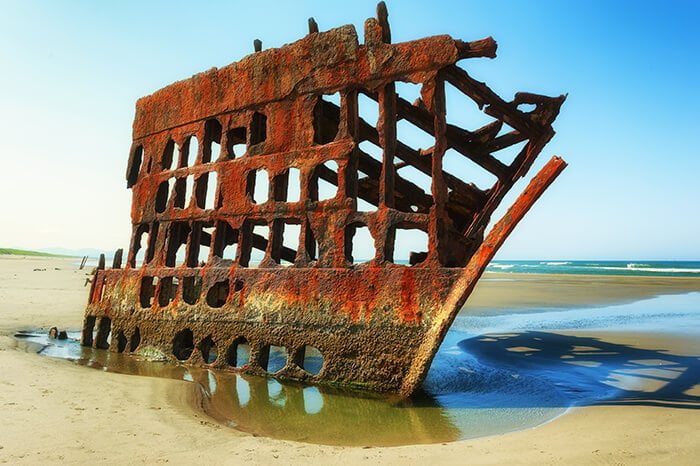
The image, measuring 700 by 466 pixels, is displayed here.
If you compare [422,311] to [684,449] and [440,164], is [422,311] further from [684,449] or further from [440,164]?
[684,449]

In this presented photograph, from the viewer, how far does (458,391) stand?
452 cm

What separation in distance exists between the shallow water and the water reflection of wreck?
0.31 metres

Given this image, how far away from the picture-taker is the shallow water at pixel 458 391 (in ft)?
11.1

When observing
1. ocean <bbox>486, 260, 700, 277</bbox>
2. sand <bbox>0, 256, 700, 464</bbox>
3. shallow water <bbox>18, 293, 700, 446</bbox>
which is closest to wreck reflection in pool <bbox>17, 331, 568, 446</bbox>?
shallow water <bbox>18, 293, 700, 446</bbox>

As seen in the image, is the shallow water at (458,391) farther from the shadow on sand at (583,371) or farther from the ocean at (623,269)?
the ocean at (623,269)

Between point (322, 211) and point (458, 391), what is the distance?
7.41ft

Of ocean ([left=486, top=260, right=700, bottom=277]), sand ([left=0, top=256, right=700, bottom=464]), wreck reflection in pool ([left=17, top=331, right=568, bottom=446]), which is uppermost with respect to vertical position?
ocean ([left=486, top=260, right=700, bottom=277])

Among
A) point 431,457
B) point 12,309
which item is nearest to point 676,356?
point 431,457

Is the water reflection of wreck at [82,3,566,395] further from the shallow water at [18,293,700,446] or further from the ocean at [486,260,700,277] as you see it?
the ocean at [486,260,700,277]

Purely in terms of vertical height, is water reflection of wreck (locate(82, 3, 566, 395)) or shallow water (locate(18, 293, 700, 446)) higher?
water reflection of wreck (locate(82, 3, 566, 395))

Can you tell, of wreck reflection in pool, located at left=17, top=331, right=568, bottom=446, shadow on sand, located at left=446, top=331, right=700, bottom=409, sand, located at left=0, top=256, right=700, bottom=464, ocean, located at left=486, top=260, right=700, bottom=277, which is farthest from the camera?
ocean, located at left=486, top=260, right=700, bottom=277

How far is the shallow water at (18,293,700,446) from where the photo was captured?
11.1ft

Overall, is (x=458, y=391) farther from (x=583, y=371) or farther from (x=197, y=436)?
(x=197, y=436)

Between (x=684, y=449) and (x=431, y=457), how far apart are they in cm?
155
